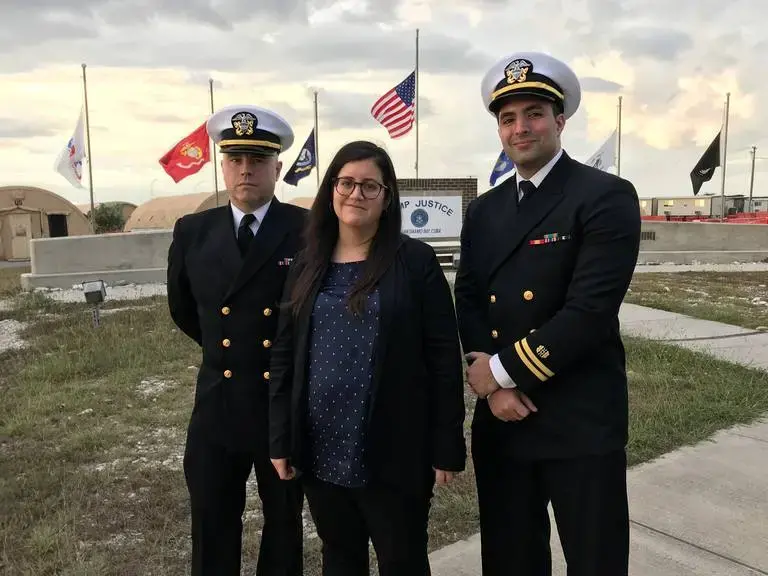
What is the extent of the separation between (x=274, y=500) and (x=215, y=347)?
61cm

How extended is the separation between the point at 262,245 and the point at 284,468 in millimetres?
779

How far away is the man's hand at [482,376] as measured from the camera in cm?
204

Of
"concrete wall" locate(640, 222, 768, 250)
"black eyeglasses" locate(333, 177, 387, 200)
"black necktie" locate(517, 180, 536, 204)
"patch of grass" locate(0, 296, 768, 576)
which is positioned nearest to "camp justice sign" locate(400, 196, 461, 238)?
"concrete wall" locate(640, 222, 768, 250)

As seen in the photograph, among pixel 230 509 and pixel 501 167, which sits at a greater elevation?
pixel 501 167

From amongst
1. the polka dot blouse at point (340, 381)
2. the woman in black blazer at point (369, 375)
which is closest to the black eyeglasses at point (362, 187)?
the woman in black blazer at point (369, 375)

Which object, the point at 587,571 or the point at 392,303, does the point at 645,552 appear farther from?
the point at 392,303

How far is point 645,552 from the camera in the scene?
9.50 ft

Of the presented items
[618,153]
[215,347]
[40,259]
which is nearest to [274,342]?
[215,347]

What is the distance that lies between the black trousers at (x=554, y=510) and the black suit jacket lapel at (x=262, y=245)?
3.27 ft

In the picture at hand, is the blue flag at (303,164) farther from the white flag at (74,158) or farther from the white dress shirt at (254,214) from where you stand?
the white dress shirt at (254,214)

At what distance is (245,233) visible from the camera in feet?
7.89

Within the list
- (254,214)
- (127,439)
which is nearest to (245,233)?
(254,214)

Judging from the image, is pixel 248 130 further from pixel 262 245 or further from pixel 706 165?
pixel 706 165

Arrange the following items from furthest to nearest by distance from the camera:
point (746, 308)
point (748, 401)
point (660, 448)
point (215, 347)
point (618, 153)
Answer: point (618, 153), point (746, 308), point (748, 401), point (660, 448), point (215, 347)
